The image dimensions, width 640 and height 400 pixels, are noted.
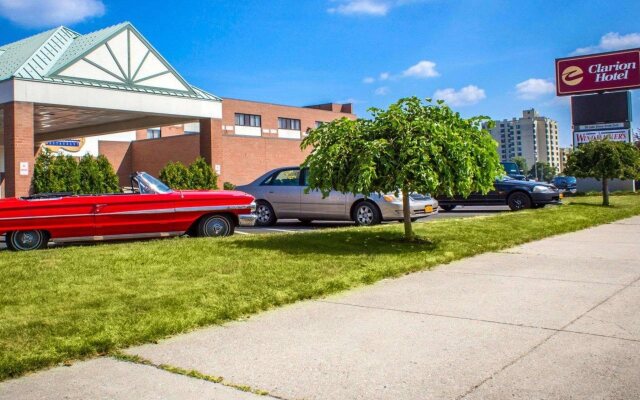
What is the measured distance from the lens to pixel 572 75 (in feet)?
126

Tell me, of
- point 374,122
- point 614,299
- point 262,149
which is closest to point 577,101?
point 262,149

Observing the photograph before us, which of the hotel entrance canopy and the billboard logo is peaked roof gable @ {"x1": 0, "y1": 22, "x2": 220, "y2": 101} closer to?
the hotel entrance canopy

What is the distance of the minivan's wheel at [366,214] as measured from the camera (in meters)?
14.0

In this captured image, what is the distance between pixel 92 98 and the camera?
78.7 feet

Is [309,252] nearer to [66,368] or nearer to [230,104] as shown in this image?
[66,368]

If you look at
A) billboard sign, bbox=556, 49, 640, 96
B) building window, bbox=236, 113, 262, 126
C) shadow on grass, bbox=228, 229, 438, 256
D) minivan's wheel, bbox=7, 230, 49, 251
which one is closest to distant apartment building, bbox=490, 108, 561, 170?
building window, bbox=236, 113, 262, 126

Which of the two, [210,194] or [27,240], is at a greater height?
[210,194]

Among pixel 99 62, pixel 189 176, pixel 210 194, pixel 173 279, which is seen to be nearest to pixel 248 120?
pixel 189 176

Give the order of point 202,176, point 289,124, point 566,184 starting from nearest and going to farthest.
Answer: point 202,176 < point 566,184 < point 289,124

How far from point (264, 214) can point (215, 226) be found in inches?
176

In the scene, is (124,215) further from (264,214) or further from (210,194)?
(264,214)

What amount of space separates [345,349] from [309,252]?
14.8ft

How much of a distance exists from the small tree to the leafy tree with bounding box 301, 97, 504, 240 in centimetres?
1202

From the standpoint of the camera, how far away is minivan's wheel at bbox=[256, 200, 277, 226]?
15375 mm
